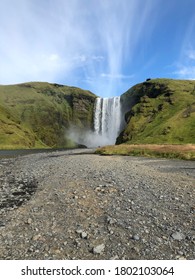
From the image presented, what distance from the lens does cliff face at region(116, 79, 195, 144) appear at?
127m

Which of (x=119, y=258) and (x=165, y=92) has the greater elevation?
(x=165, y=92)

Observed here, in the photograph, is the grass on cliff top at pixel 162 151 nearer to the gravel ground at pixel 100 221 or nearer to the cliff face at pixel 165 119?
the gravel ground at pixel 100 221

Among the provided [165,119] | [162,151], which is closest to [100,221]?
[162,151]

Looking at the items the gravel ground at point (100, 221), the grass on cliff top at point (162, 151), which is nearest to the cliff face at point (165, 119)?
the grass on cliff top at point (162, 151)

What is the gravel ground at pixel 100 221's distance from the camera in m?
13.0

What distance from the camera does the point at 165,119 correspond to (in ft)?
520

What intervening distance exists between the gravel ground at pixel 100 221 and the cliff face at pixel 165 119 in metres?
97.9

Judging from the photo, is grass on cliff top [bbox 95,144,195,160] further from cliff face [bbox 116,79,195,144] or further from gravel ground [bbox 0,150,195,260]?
cliff face [bbox 116,79,195,144]

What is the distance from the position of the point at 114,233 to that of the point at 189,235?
12.5 feet

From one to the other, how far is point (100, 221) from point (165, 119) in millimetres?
147978

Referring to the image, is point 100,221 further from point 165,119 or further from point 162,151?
Answer: point 165,119
